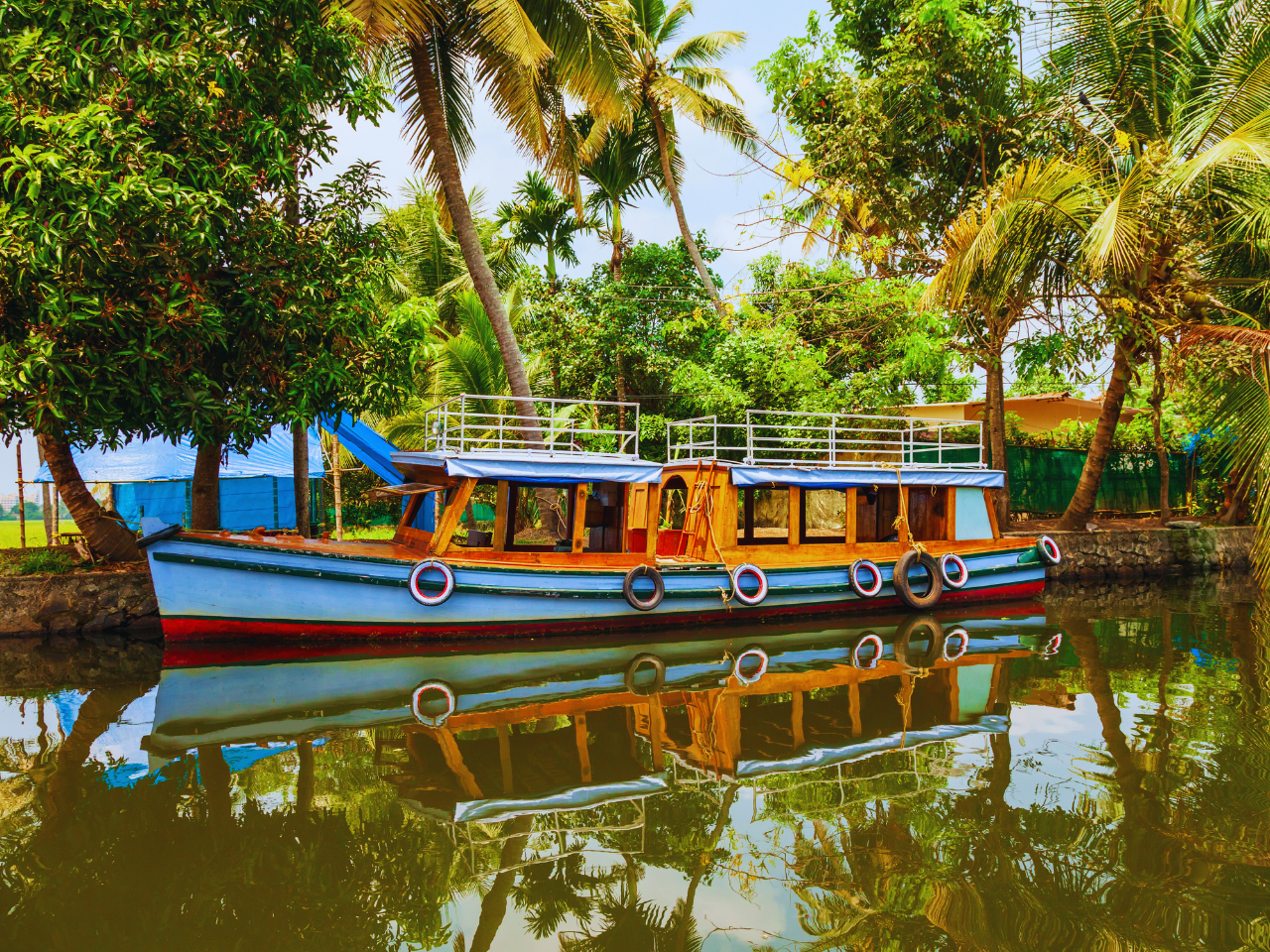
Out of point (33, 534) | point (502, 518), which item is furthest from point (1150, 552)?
point (33, 534)

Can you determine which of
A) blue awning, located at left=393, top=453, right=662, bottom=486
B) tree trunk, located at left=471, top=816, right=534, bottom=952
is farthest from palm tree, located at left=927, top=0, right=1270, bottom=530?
tree trunk, located at left=471, top=816, right=534, bottom=952

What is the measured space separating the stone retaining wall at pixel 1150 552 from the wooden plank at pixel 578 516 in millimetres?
9840

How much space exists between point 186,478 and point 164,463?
0.81 meters

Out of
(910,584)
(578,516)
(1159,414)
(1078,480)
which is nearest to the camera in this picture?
(578,516)

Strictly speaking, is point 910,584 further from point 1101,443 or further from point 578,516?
point 1101,443

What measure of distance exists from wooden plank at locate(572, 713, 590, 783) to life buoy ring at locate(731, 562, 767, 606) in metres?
4.33

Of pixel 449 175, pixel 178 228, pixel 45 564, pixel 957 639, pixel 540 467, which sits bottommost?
pixel 957 639

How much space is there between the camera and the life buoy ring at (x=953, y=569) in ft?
38.5

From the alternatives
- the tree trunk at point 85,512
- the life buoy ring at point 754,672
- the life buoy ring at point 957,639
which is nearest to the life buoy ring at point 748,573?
the life buoy ring at point 754,672

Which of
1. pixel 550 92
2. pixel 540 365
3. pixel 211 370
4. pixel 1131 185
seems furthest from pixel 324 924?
pixel 540 365

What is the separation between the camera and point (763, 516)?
38.0 feet

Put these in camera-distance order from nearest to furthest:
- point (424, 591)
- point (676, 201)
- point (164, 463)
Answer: point (424, 591)
point (164, 463)
point (676, 201)

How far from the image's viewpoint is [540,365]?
18016 millimetres

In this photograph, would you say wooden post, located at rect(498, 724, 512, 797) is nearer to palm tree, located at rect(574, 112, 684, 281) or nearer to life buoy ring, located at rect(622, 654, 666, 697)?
life buoy ring, located at rect(622, 654, 666, 697)
